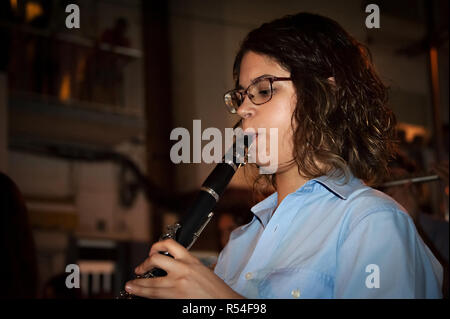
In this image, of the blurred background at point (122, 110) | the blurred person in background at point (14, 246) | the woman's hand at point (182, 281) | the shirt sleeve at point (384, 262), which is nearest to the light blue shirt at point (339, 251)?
the shirt sleeve at point (384, 262)

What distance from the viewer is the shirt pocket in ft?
2.56

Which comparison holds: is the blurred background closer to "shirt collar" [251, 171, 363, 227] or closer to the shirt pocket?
"shirt collar" [251, 171, 363, 227]

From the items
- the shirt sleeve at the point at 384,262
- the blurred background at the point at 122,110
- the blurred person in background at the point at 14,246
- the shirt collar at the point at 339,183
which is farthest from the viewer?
the blurred background at the point at 122,110

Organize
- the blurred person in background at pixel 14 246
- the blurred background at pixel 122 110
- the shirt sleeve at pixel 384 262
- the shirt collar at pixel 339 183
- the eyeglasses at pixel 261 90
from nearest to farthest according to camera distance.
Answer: the shirt sleeve at pixel 384 262 → the shirt collar at pixel 339 183 → the eyeglasses at pixel 261 90 → the blurred person in background at pixel 14 246 → the blurred background at pixel 122 110

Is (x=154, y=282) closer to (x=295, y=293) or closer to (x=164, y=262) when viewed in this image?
(x=164, y=262)

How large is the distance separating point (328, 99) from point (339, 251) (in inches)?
12.5

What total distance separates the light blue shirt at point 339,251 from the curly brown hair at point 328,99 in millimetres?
57

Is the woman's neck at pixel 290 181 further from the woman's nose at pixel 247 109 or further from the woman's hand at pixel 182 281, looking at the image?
the woman's hand at pixel 182 281

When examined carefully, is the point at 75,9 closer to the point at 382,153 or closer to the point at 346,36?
the point at 346,36

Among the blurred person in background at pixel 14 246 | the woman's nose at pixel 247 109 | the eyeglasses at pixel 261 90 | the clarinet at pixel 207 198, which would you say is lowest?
the blurred person in background at pixel 14 246

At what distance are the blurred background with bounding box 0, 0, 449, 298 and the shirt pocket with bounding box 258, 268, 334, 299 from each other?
9.50 ft

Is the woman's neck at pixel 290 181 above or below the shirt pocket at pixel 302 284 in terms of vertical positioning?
above

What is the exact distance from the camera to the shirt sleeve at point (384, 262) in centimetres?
69
